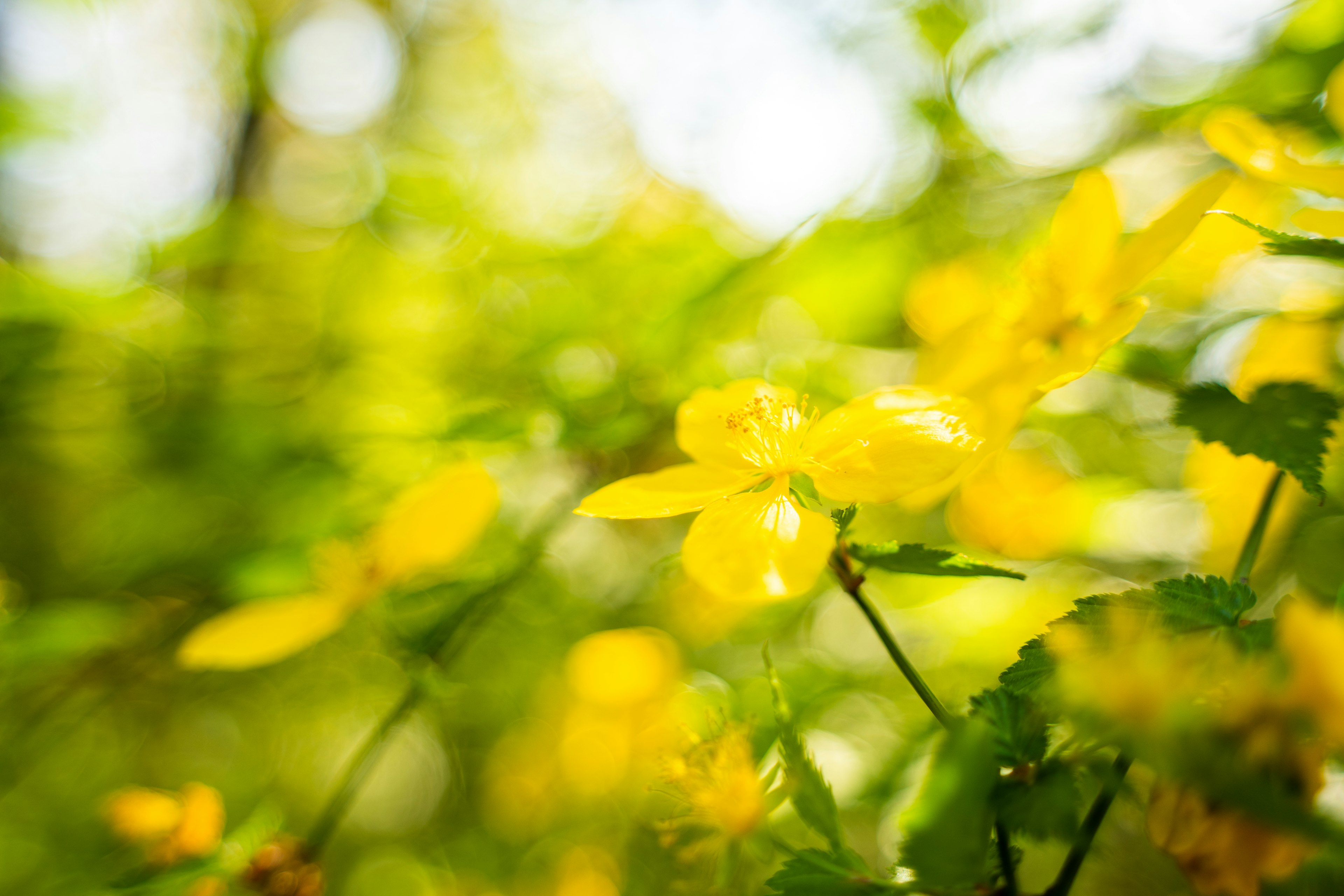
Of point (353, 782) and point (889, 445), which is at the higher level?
point (889, 445)

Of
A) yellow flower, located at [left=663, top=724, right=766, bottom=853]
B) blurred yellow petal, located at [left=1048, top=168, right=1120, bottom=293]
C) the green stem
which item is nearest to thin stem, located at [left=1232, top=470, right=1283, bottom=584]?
blurred yellow petal, located at [left=1048, top=168, right=1120, bottom=293]

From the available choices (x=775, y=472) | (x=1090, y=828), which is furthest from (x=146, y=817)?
(x=1090, y=828)

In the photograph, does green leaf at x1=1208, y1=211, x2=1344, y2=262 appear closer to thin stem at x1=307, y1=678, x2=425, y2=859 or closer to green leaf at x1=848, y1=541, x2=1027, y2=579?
green leaf at x1=848, y1=541, x2=1027, y2=579

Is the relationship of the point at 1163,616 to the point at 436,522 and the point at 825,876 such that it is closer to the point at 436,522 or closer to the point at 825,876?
the point at 825,876

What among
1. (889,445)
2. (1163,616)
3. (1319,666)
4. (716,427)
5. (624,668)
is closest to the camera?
(1319,666)

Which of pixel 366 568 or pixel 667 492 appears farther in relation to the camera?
pixel 366 568

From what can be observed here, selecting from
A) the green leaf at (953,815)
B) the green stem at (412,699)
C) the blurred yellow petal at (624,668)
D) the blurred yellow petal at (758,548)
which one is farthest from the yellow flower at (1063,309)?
the blurred yellow petal at (624,668)

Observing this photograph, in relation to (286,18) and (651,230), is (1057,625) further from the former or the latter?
(286,18)

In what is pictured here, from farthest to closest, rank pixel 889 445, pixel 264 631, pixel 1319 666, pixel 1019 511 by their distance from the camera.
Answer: pixel 1019 511, pixel 264 631, pixel 889 445, pixel 1319 666
